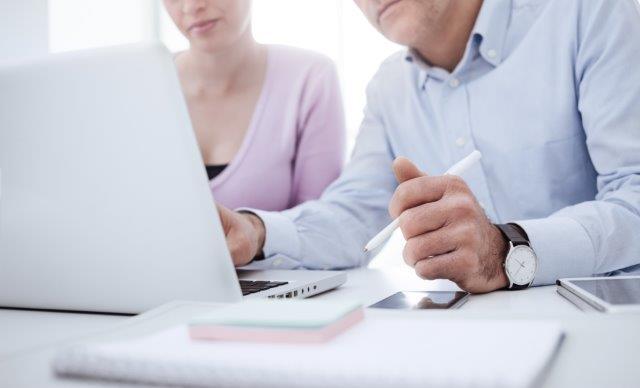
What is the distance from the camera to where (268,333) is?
37cm

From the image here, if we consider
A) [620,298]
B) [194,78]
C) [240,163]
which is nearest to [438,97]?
[240,163]

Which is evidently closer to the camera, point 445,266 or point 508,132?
point 445,266

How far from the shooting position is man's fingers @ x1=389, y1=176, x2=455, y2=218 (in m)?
0.76

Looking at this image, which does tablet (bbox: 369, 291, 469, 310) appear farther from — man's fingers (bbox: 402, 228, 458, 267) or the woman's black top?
the woman's black top

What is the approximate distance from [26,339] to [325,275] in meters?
0.40

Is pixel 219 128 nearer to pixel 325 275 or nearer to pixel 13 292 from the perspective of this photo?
pixel 325 275

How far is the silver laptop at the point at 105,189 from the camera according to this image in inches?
21.9

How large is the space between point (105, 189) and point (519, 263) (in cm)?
47

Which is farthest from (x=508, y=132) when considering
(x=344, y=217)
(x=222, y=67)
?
(x=222, y=67)

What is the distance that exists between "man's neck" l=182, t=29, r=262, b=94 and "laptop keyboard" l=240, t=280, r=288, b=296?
917 mm

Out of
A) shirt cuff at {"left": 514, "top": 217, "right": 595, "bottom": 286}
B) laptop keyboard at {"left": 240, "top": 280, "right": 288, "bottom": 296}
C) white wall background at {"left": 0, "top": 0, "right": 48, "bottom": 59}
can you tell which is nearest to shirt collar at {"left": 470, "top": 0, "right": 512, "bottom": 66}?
shirt cuff at {"left": 514, "top": 217, "right": 595, "bottom": 286}

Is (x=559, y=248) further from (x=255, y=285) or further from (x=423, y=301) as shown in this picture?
→ (x=255, y=285)

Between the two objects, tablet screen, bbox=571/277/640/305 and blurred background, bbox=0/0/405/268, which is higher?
blurred background, bbox=0/0/405/268

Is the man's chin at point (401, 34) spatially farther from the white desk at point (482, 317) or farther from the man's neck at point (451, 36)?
the white desk at point (482, 317)
